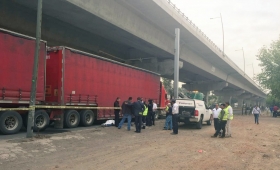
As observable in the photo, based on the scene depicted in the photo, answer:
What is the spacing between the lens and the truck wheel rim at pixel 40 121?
12102 millimetres

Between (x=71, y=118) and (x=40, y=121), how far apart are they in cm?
213

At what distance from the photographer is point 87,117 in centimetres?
1527

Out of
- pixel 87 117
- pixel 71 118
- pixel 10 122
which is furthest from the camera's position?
pixel 87 117

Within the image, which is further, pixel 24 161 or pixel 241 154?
pixel 241 154

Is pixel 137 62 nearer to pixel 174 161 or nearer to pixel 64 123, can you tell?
pixel 64 123

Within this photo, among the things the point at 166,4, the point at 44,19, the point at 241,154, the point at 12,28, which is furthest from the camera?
the point at 166,4

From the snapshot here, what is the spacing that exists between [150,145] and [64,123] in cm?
560

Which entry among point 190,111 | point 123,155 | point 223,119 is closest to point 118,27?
point 190,111

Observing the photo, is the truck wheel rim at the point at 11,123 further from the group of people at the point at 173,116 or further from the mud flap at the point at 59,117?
the group of people at the point at 173,116

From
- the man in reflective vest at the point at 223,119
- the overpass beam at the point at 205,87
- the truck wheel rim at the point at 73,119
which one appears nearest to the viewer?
the man in reflective vest at the point at 223,119

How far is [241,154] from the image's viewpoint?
344 inches

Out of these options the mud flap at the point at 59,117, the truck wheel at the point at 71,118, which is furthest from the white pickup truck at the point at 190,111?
the mud flap at the point at 59,117

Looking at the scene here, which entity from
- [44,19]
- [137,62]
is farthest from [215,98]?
[44,19]

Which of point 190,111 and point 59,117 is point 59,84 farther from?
point 190,111
